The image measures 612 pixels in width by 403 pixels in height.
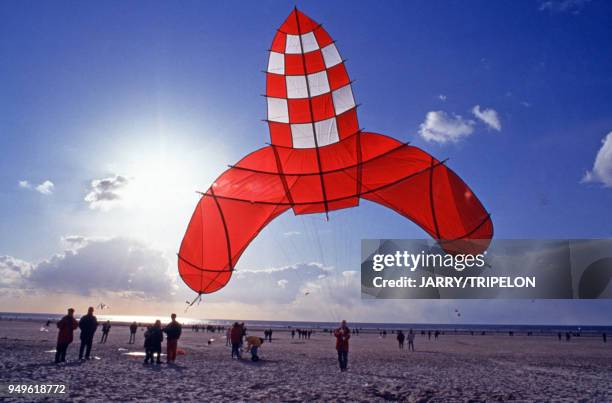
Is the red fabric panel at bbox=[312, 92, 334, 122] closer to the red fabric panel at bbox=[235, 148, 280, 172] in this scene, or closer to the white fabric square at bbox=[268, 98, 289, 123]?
the white fabric square at bbox=[268, 98, 289, 123]

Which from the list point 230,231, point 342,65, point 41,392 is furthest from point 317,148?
point 41,392

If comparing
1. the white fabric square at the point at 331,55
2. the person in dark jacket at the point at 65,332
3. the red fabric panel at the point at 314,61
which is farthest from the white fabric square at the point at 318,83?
the person in dark jacket at the point at 65,332

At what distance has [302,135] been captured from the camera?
1398cm

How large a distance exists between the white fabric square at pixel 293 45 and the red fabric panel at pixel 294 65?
0.45ft

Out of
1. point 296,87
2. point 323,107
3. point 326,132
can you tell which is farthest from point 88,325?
point 323,107

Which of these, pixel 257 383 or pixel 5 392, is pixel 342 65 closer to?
pixel 257 383

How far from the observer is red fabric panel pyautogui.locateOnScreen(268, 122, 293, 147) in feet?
45.6

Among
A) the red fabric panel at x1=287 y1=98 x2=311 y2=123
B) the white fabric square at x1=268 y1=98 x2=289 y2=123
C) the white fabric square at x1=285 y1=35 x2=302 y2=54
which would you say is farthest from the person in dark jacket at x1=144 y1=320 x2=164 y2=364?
the white fabric square at x1=285 y1=35 x2=302 y2=54

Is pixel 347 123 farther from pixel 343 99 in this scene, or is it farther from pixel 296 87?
pixel 296 87

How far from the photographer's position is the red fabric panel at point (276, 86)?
535 inches

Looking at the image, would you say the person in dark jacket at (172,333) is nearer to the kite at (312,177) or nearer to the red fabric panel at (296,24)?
the kite at (312,177)

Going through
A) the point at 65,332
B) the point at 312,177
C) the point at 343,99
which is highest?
the point at 343,99

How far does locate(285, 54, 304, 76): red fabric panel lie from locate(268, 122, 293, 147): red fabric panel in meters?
1.51

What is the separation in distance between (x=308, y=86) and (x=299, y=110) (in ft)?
2.41
